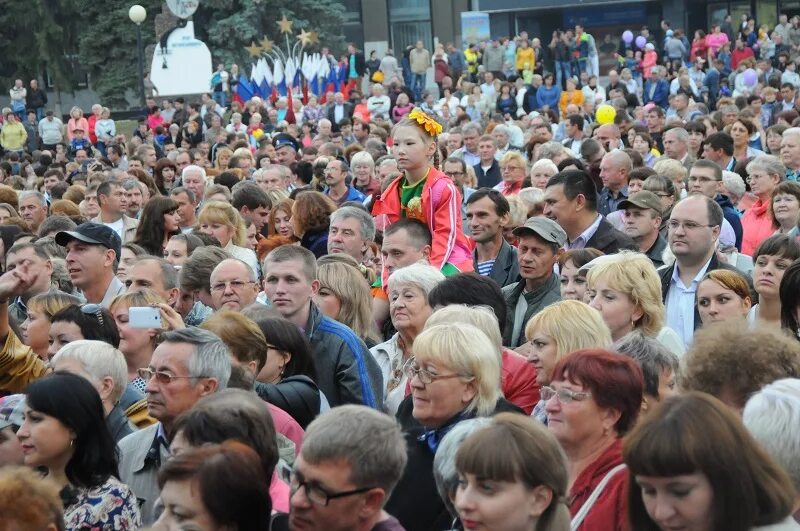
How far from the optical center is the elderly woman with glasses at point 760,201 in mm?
10867

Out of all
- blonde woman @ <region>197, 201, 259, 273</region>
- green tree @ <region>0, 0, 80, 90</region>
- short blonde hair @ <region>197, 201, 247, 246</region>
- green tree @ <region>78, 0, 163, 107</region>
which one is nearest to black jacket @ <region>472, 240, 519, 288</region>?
blonde woman @ <region>197, 201, 259, 273</region>

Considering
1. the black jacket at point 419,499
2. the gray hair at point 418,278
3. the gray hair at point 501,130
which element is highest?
the gray hair at point 418,278

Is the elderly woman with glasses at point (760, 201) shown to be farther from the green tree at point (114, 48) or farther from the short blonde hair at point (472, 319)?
the green tree at point (114, 48)

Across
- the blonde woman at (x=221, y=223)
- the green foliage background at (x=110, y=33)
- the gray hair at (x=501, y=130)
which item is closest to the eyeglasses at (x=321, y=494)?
the blonde woman at (x=221, y=223)

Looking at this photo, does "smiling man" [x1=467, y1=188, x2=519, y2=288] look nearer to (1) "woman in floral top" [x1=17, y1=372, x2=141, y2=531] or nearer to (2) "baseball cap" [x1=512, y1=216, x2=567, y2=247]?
(2) "baseball cap" [x1=512, y1=216, x2=567, y2=247]

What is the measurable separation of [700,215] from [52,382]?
438 centimetres

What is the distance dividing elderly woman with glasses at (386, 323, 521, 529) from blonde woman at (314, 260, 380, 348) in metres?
2.29

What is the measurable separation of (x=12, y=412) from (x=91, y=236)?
11.2ft

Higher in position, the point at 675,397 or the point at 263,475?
the point at 675,397

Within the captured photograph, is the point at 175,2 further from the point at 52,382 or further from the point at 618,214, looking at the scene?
the point at 52,382

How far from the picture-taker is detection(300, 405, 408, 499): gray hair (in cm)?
427

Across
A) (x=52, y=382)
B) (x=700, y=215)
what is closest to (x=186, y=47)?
(x=700, y=215)

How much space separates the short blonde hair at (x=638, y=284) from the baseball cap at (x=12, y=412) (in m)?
2.96

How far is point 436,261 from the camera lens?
28.9 feet
